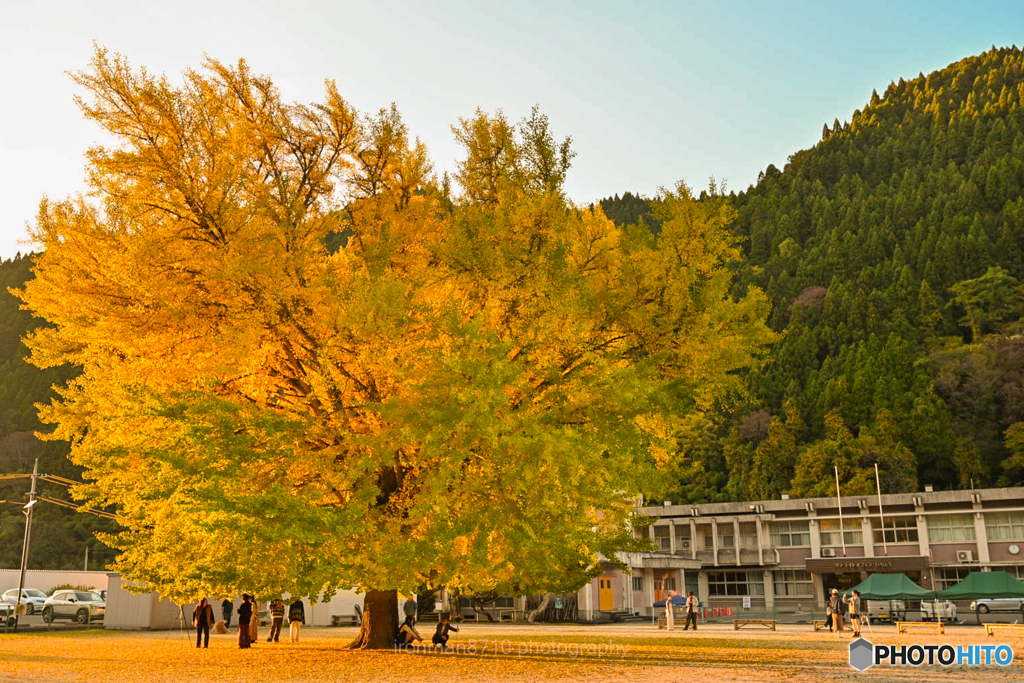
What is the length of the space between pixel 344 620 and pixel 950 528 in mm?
39721

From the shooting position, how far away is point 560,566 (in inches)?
645

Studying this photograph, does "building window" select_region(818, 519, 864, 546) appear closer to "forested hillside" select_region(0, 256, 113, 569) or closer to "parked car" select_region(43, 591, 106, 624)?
"parked car" select_region(43, 591, 106, 624)

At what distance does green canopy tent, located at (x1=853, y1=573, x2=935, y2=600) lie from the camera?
33.2 metres

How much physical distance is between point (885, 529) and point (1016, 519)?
795 centimetres

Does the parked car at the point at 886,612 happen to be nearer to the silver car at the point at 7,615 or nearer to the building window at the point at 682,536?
the building window at the point at 682,536

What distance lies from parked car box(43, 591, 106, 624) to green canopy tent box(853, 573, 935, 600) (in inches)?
1303

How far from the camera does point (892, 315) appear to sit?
101438mm

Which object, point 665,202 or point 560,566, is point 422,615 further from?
point 665,202

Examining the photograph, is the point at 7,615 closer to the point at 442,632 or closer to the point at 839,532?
the point at 442,632

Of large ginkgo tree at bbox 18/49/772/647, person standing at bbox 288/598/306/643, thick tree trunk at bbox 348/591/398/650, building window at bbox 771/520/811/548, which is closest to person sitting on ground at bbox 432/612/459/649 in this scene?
thick tree trunk at bbox 348/591/398/650

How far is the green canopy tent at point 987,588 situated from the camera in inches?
1230

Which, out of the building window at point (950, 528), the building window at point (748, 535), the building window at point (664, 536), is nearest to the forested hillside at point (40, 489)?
the building window at point (664, 536)

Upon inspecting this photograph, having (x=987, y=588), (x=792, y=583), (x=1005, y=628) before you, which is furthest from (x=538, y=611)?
(x=792, y=583)

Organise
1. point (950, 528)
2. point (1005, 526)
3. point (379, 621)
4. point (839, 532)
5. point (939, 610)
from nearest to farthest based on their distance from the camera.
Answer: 1. point (379, 621)
2. point (939, 610)
3. point (1005, 526)
4. point (950, 528)
5. point (839, 532)
